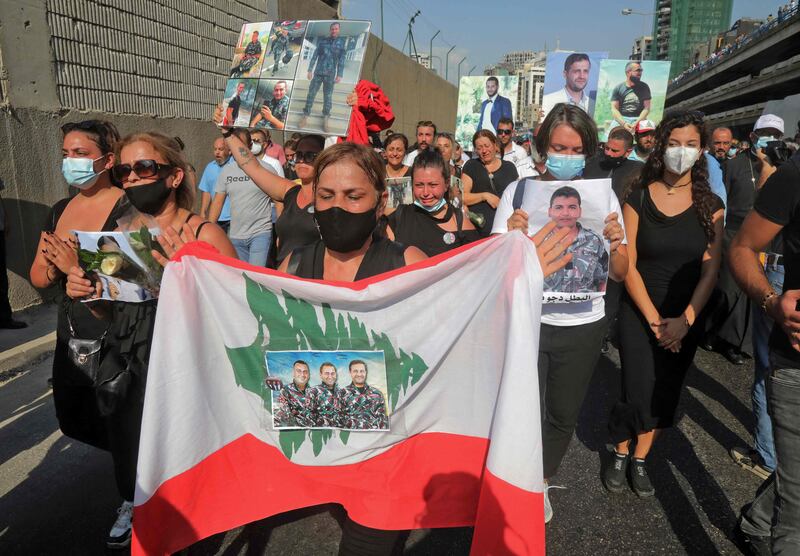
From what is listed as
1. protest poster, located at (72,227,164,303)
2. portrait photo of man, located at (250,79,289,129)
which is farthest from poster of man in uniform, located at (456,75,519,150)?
protest poster, located at (72,227,164,303)

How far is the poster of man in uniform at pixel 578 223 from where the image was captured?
2496mm

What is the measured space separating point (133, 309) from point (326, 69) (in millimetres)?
2235

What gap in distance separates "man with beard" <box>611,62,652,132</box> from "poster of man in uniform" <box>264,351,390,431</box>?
791 centimetres

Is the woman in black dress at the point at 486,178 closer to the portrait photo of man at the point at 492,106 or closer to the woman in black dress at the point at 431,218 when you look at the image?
the woman in black dress at the point at 431,218

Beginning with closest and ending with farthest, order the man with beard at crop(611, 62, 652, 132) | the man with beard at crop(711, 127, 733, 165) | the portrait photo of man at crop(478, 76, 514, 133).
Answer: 1. the man with beard at crop(711, 127, 733, 165)
2. the man with beard at crop(611, 62, 652, 132)
3. the portrait photo of man at crop(478, 76, 514, 133)

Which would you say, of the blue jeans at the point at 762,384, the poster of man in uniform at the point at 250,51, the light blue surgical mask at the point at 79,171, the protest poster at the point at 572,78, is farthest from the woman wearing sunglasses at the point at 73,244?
the protest poster at the point at 572,78

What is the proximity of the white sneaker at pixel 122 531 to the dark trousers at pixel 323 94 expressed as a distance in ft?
8.45

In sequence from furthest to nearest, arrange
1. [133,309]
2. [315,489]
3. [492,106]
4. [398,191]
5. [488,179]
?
[492,106] < [488,179] < [398,191] < [133,309] < [315,489]

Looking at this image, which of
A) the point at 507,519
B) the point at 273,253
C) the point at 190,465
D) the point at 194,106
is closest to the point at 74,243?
the point at 190,465

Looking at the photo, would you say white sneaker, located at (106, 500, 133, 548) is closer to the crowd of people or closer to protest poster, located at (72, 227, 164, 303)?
the crowd of people

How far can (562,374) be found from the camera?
110 inches

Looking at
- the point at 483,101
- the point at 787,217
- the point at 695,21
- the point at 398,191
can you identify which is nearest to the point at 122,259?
the point at 787,217

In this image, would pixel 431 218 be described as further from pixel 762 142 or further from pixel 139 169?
pixel 762 142

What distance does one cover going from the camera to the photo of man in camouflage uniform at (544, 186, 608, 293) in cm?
250
